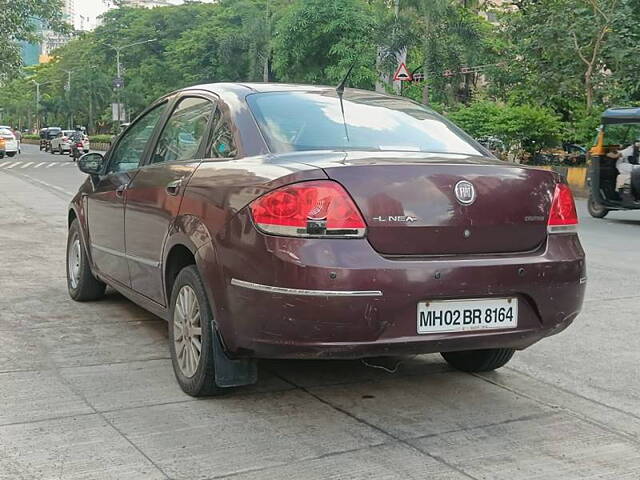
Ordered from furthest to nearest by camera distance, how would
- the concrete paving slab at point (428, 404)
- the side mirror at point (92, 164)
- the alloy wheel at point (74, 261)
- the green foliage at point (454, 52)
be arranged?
the green foliage at point (454, 52), the alloy wheel at point (74, 261), the side mirror at point (92, 164), the concrete paving slab at point (428, 404)

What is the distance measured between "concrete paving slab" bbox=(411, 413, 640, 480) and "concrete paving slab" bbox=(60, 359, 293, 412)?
111 centimetres

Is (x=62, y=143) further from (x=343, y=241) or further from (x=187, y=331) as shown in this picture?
(x=343, y=241)

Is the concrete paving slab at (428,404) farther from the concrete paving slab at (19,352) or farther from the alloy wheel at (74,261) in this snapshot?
the alloy wheel at (74,261)

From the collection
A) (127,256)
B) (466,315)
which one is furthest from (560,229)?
(127,256)

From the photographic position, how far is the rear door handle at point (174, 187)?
4.65 meters

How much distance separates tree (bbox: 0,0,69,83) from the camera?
34250 mm

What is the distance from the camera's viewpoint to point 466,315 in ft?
12.9

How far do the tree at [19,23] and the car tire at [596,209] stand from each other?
2603 cm

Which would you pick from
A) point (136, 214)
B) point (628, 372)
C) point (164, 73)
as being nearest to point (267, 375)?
point (136, 214)

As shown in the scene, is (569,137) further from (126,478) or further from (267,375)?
(126,478)

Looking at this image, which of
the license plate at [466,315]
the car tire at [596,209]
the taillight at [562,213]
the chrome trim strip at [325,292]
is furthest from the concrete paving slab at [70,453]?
the car tire at [596,209]

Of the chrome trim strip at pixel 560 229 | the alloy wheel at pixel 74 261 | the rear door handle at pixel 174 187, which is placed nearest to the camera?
the chrome trim strip at pixel 560 229

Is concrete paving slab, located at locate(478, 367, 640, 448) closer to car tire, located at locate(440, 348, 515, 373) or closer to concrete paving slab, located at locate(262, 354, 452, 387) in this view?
car tire, located at locate(440, 348, 515, 373)

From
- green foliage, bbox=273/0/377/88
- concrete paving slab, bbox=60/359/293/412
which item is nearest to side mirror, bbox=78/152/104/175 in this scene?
concrete paving slab, bbox=60/359/293/412
